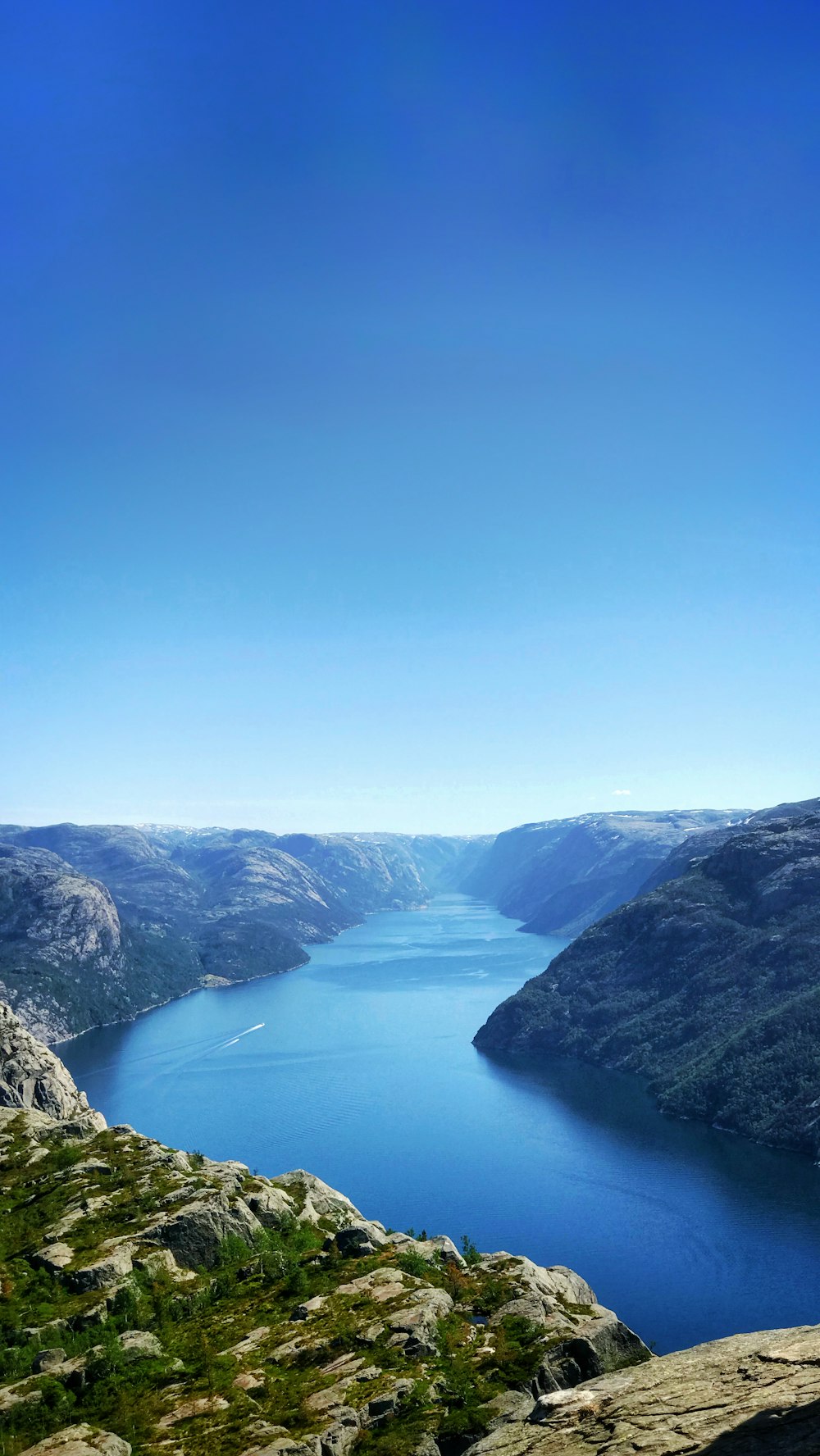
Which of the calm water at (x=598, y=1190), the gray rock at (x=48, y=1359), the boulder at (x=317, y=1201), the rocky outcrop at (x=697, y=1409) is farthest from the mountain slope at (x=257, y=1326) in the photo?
the calm water at (x=598, y=1190)

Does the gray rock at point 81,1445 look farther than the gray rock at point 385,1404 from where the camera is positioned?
No

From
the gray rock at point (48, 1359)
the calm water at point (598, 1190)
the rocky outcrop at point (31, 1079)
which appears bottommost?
the calm water at point (598, 1190)

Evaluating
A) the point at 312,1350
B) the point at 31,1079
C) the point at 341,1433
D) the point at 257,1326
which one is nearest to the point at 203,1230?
the point at 257,1326

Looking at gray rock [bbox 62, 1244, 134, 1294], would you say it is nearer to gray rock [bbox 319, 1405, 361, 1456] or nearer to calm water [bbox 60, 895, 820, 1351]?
gray rock [bbox 319, 1405, 361, 1456]

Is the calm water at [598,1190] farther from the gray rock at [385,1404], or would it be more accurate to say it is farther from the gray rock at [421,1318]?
the gray rock at [385,1404]

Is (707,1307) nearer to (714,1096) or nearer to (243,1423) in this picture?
(714,1096)

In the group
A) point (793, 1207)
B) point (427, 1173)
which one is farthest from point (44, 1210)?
point (793, 1207)
